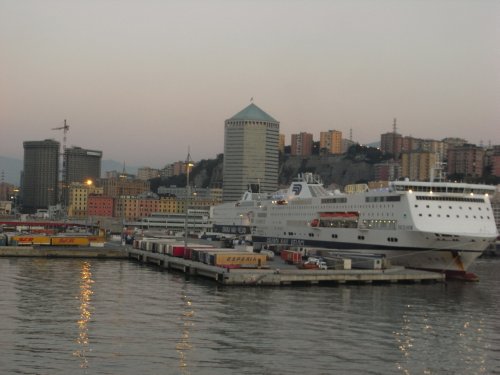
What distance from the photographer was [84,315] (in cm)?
3669

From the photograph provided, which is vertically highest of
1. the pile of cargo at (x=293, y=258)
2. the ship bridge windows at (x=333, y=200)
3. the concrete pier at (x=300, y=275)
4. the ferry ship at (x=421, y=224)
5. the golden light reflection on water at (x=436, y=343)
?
the ship bridge windows at (x=333, y=200)

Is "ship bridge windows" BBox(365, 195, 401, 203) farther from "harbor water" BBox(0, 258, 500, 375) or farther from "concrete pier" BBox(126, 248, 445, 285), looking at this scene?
"harbor water" BBox(0, 258, 500, 375)

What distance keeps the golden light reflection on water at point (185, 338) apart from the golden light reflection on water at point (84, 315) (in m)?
3.88

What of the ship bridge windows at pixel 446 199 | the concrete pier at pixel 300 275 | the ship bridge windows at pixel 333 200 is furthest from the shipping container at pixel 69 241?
the ship bridge windows at pixel 446 199

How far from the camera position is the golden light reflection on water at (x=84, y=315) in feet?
91.5

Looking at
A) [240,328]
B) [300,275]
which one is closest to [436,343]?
[240,328]

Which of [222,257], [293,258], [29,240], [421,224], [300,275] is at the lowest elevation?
[300,275]

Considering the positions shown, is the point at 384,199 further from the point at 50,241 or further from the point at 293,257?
the point at 50,241

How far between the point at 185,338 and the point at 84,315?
26.4 ft

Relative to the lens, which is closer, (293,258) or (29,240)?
(293,258)

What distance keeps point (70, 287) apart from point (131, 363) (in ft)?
76.7

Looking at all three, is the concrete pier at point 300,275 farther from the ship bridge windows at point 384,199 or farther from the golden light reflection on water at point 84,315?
the golden light reflection on water at point 84,315

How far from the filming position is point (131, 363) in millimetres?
26453

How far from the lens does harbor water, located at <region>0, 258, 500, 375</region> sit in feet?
88.9
